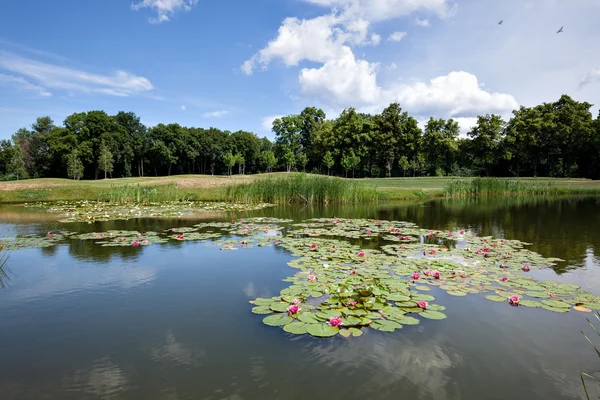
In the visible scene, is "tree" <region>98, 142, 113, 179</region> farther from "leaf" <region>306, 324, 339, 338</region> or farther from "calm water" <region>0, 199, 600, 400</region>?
"leaf" <region>306, 324, 339, 338</region>

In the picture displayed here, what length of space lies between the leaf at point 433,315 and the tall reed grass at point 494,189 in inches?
1061

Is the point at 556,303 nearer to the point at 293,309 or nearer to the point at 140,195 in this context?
the point at 293,309

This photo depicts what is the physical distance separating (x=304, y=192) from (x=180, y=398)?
19.9 meters

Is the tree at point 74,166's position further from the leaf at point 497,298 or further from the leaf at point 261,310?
the leaf at point 497,298

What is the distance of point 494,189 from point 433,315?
101 feet

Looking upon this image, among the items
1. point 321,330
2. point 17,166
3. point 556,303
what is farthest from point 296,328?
point 17,166

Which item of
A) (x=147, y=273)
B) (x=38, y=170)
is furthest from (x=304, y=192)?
(x=38, y=170)

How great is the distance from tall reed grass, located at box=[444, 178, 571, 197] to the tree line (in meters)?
21.6

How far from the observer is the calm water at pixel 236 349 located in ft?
10.1

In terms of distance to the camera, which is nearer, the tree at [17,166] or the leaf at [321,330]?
the leaf at [321,330]

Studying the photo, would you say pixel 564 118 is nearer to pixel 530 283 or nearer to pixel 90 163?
pixel 530 283

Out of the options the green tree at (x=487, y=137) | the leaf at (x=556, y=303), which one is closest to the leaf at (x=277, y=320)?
the leaf at (x=556, y=303)

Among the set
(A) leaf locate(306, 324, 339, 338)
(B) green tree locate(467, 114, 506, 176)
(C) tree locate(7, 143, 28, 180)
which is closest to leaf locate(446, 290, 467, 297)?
(A) leaf locate(306, 324, 339, 338)

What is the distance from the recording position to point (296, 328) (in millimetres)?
4086
